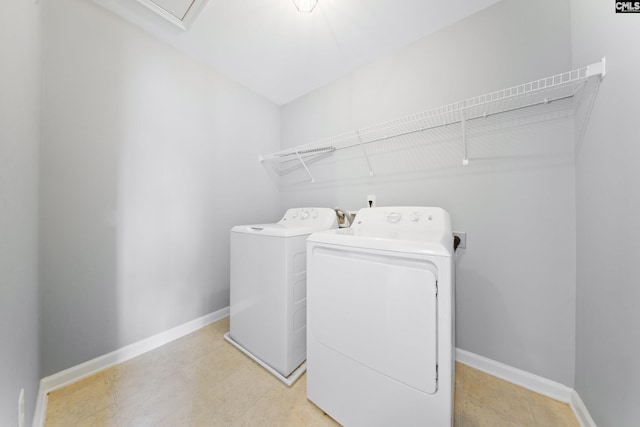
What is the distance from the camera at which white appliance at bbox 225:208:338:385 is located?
1340 mm

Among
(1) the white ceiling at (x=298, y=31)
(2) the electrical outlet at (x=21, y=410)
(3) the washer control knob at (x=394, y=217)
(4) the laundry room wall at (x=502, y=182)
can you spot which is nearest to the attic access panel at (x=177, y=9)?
(1) the white ceiling at (x=298, y=31)

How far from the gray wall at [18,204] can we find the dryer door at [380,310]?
1.11 m

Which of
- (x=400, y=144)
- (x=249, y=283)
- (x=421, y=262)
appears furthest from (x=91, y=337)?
(x=400, y=144)

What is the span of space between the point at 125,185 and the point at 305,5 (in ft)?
5.88

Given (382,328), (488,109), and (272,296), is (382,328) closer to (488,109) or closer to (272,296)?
(272,296)

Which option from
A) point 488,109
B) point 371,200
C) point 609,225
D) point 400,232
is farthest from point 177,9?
point 609,225

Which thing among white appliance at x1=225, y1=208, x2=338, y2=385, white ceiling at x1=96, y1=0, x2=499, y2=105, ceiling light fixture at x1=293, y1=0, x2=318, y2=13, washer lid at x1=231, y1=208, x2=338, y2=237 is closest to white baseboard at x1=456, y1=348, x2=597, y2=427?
white appliance at x1=225, y1=208, x2=338, y2=385

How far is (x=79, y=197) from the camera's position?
1.33 meters

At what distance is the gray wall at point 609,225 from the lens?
764mm

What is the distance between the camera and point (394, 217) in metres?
1.39

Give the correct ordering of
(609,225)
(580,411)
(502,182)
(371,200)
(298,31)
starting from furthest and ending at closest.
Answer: (371,200)
(298,31)
(502,182)
(580,411)
(609,225)

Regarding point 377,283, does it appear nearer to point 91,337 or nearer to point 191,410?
point 191,410

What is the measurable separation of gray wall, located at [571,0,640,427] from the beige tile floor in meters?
0.33

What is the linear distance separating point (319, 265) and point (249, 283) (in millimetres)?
712
